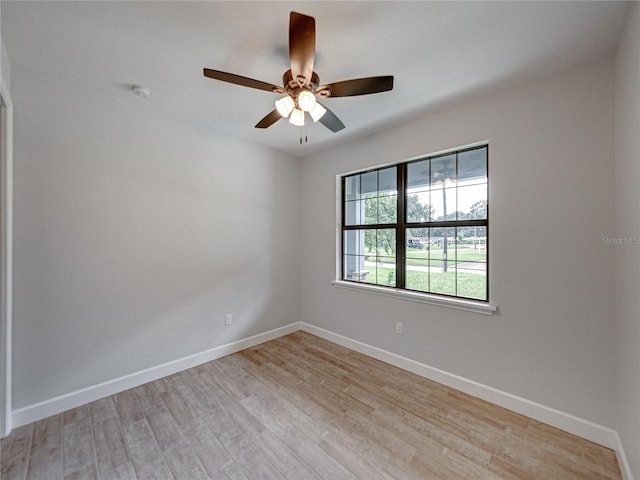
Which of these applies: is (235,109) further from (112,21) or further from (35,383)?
(35,383)

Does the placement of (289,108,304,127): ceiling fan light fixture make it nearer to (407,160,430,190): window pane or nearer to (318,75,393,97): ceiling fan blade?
(318,75,393,97): ceiling fan blade

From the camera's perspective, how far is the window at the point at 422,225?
7.73 ft

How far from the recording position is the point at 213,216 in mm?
2885

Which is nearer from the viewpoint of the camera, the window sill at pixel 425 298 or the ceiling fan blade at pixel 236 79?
the ceiling fan blade at pixel 236 79

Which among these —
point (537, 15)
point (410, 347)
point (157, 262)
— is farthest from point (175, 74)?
point (410, 347)

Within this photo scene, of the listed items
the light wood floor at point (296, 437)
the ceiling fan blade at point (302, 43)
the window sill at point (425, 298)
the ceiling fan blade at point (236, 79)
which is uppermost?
the ceiling fan blade at point (302, 43)

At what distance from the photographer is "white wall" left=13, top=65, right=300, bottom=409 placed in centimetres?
191

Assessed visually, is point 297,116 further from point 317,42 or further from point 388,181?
point 388,181

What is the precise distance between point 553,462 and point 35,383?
11.4ft

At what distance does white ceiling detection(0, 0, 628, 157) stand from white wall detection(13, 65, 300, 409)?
1.15 ft

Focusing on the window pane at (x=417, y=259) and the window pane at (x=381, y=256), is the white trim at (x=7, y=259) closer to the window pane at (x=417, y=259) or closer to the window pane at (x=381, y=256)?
the window pane at (x=381, y=256)

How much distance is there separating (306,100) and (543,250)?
1.97 m

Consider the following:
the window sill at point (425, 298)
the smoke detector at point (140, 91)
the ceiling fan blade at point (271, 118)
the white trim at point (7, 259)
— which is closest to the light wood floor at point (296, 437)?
the white trim at point (7, 259)

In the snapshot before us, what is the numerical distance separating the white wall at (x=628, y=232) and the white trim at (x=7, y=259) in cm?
361
